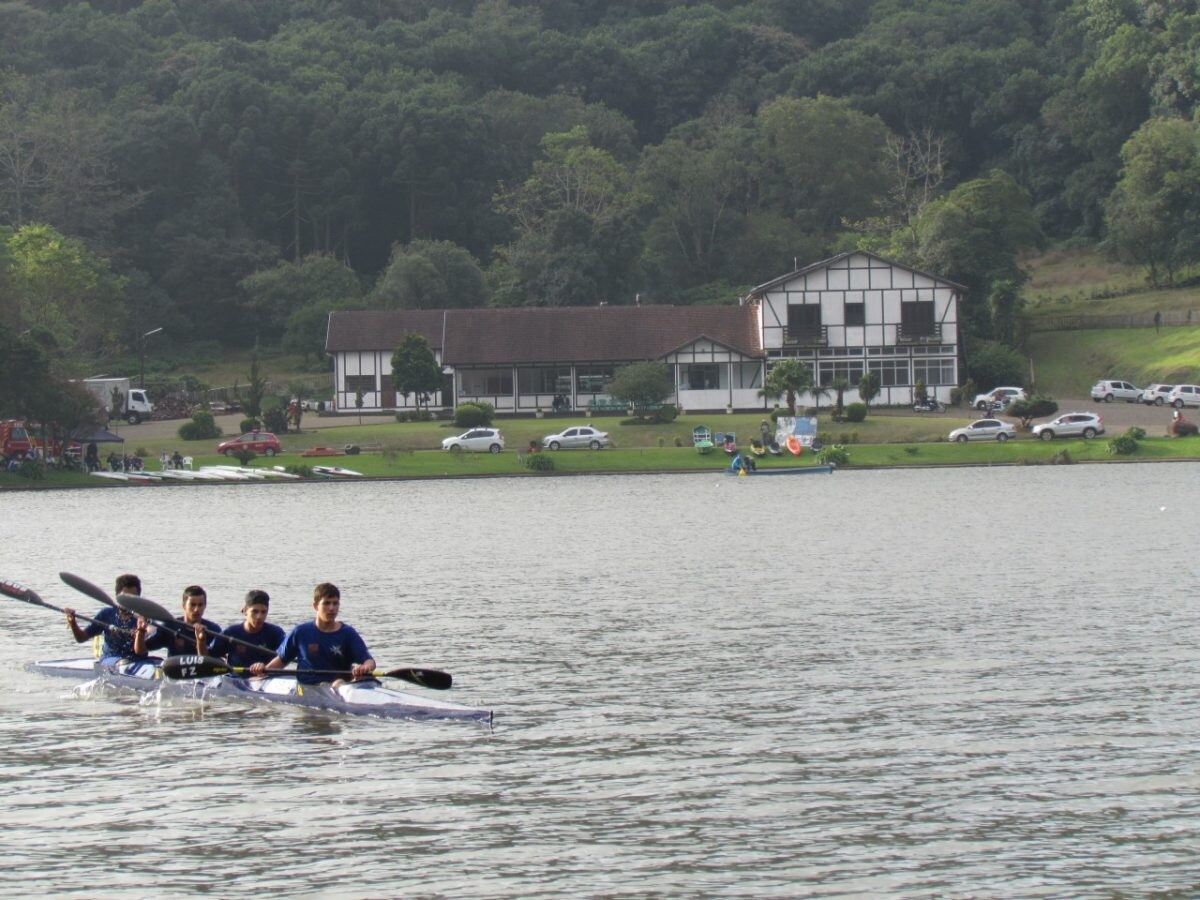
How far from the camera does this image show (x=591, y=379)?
9319 cm

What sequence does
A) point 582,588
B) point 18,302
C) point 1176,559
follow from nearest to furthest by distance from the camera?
point 582,588
point 1176,559
point 18,302

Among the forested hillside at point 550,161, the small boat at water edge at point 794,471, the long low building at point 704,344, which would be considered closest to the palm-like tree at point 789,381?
the long low building at point 704,344

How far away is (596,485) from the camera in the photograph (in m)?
67.6

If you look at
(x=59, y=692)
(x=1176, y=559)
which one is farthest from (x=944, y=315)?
(x=59, y=692)

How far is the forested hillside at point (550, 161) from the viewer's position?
106 metres

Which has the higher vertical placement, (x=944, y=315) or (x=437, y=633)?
(x=944, y=315)

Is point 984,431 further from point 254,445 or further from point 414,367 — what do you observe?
point 254,445

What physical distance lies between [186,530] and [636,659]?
92.4ft

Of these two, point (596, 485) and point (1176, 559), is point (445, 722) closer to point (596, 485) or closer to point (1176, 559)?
point (1176, 559)

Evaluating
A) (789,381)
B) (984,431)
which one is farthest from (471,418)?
(984,431)

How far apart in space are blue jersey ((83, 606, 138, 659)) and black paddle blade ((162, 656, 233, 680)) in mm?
1599

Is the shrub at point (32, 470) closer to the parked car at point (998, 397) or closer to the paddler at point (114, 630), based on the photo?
the parked car at point (998, 397)

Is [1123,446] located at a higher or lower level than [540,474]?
higher

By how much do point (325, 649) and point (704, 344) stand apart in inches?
2776
